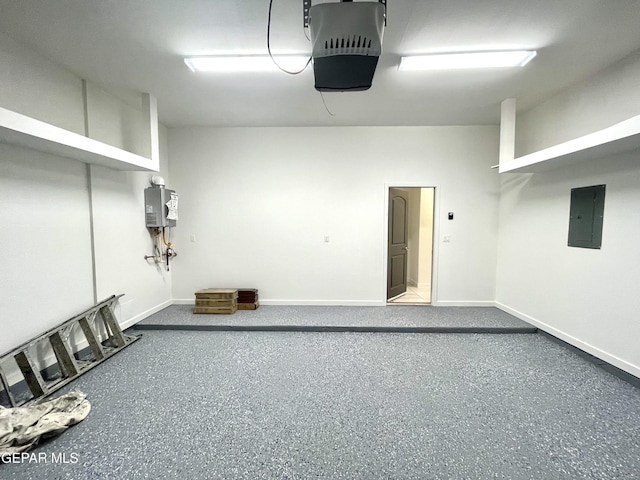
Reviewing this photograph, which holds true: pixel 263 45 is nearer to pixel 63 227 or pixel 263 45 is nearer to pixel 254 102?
pixel 254 102

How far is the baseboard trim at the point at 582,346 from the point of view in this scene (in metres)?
2.27

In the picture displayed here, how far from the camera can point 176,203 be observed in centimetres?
378

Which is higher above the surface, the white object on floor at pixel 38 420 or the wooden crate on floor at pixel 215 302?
the wooden crate on floor at pixel 215 302

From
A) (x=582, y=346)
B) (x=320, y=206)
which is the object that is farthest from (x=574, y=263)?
(x=320, y=206)

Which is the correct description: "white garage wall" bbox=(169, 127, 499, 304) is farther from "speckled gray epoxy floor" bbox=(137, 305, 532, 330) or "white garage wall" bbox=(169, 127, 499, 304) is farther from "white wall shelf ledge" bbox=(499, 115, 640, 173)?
"white wall shelf ledge" bbox=(499, 115, 640, 173)

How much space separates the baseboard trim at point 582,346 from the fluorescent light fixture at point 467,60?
9.78ft

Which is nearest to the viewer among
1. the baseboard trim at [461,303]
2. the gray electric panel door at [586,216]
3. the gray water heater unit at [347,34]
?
the gray water heater unit at [347,34]

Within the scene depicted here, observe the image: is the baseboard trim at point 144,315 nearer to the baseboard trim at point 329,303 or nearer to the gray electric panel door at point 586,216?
the baseboard trim at point 329,303

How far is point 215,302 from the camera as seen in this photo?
3711mm

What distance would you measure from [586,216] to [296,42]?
3.47m

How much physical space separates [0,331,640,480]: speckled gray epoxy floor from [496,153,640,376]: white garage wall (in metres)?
0.39

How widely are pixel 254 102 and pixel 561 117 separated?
3761mm

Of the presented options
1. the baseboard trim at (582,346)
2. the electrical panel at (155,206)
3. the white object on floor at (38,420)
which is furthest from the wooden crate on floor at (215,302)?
the baseboard trim at (582,346)

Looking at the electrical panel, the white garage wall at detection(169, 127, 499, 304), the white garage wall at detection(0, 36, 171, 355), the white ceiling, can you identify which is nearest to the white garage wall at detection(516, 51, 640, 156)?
the white ceiling
